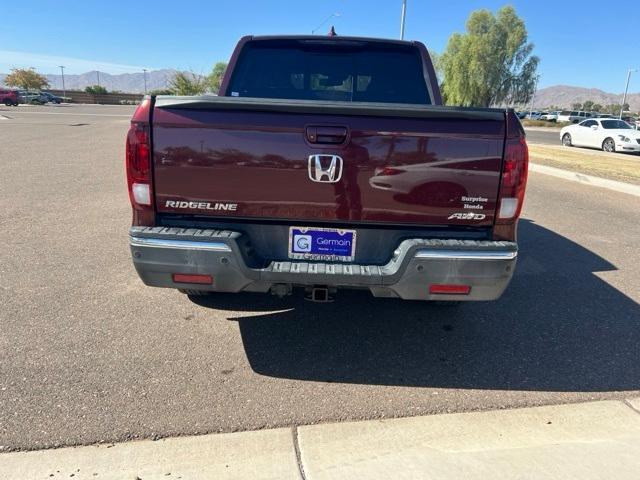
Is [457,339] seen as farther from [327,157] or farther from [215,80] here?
[215,80]

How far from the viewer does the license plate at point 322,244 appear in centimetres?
290

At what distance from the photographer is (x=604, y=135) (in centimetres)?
2178

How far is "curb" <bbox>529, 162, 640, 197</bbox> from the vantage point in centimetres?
1038

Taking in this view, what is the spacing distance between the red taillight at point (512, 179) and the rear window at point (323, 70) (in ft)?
5.65

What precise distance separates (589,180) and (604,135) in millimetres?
12488

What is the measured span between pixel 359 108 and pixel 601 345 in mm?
2594

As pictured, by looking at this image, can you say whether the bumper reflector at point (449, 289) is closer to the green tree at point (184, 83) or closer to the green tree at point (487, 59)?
the green tree at point (184, 83)

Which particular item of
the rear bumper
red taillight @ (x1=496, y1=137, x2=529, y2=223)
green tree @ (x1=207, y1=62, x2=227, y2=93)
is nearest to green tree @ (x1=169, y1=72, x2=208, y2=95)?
green tree @ (x1=207, y1=62, x2=227, y2=93)

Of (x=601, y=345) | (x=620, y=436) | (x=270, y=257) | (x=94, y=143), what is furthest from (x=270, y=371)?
(x=94, y=143)

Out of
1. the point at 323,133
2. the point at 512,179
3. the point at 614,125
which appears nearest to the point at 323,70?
the point at 323,133

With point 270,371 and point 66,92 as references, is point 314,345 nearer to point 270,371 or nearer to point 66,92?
point 270,371

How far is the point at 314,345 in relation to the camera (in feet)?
11.5

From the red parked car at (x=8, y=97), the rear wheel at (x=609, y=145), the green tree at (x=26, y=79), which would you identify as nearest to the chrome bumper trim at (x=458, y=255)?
the rear wheel at (x=609, y=145)

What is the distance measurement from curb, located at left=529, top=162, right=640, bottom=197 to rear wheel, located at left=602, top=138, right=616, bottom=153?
10.1m
